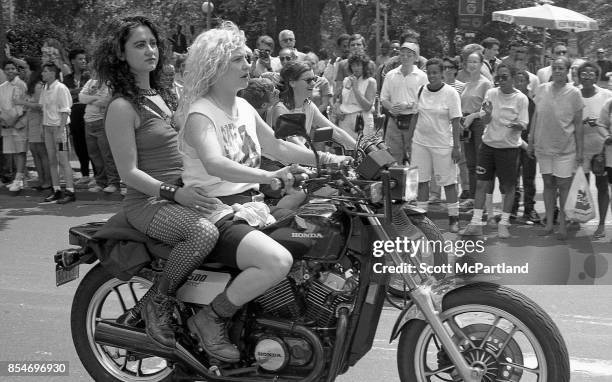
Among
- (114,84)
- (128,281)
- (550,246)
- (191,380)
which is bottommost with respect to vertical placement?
(550,246)

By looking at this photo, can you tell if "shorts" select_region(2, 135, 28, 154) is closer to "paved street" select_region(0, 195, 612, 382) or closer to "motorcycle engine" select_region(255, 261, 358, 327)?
"paved street" select_region(0, 195, 612, 382)

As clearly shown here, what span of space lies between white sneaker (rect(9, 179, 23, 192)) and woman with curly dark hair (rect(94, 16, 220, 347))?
8272mm

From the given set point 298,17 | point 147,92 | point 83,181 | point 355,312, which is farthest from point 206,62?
point 298,17

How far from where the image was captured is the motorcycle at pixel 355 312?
152 inches

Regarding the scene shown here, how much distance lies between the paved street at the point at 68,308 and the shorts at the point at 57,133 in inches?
66.5

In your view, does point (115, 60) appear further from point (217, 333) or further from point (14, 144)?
point (14, 144)

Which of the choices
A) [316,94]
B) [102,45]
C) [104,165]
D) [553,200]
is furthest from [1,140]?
[102,45]

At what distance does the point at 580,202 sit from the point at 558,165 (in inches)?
25.4

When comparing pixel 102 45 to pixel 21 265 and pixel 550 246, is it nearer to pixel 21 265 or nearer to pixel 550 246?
pixel 21 265

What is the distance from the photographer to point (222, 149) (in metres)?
4.28

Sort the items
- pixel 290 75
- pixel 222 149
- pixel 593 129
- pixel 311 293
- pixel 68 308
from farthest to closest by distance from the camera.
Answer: pixel 593 129 < pixel 290 75 < pixel 68 308 < pixel 222 149 < pixel 311 293

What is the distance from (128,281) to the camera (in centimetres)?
461

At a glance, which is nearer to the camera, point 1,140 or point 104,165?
point 104,165

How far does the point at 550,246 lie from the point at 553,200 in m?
0.83
